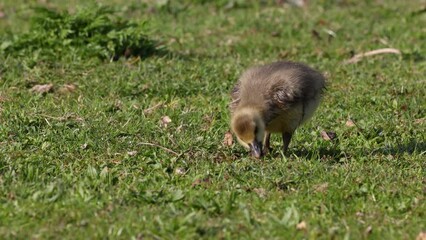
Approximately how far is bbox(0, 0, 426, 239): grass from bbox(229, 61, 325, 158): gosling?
0.78ft

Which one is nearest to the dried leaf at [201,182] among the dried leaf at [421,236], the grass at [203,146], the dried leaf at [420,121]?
the grass at [203,146]

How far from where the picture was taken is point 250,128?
22.6 feet

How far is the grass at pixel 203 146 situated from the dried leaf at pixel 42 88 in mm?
43

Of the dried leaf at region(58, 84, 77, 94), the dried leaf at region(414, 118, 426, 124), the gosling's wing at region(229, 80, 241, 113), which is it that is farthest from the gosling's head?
the dried leaf at region(58, 84, 77, 94)

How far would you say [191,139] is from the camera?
25.4 feet

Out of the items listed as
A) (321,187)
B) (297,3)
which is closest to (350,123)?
(321,187)

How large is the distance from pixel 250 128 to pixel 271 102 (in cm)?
38

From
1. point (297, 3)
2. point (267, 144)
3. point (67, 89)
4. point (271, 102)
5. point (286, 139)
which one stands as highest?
point (271, 102)

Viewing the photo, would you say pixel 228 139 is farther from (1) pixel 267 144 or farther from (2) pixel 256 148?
(2) pixel 256 148

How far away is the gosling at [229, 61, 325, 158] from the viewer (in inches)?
275

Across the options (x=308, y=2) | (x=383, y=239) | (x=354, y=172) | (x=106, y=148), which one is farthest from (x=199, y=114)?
(x=308, y=2)

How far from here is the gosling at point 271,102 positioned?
6984 millimetres

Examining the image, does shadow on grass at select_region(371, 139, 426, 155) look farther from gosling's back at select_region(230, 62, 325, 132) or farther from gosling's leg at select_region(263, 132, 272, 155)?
gosling's leg at select_region(263, 132, 272, 155)

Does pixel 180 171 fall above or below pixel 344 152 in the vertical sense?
above
